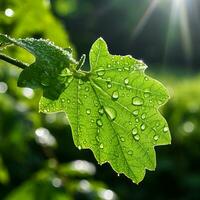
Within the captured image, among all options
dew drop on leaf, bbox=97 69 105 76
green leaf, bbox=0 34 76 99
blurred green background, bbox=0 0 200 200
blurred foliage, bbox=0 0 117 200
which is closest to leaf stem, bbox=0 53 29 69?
green leaf, bbox=0 34 76 99

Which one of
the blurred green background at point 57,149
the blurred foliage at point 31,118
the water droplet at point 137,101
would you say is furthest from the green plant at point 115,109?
the blurred foliage at point 31,118

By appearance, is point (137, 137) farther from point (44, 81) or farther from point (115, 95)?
point (44, 81)

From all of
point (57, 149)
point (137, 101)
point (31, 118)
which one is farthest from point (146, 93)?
point (57, 149)

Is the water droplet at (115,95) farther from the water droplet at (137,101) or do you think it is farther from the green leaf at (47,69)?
the green leaf at (47,69)

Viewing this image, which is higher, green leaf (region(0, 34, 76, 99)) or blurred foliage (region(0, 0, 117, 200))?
blurred foliage (region(0, 0, 117, 200))

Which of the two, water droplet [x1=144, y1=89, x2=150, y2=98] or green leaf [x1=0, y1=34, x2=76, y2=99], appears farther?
water droplet [x1=144, y1=89, x2=150, y2=98]

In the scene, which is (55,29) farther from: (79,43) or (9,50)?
(79,43)

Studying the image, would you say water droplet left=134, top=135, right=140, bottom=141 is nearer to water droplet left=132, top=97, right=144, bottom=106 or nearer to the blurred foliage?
water droplet left=132, top=97, right=144, bottom=106

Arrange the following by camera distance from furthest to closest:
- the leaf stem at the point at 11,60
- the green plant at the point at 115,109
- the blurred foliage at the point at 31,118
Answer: the blurred foliage at the point at 31,118
the green plant at the point at 115,109
the leaf stem at the point at 11,60
